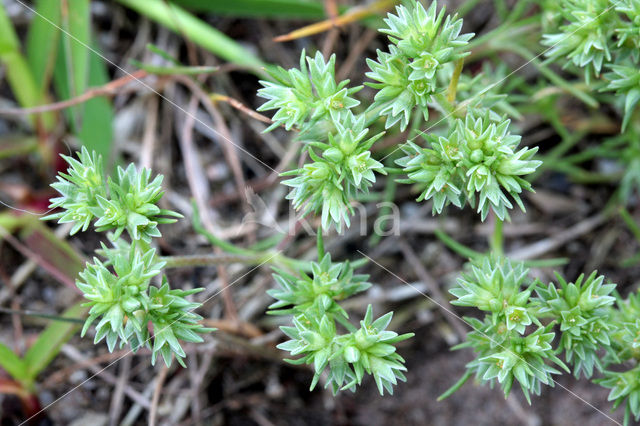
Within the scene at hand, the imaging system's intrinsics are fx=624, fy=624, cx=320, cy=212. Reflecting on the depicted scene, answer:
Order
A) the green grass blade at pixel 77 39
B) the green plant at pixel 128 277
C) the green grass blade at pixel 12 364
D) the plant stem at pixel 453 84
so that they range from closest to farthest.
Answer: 1. the green plant at pixel 128 277
2. the plant stem at pixel 453 84
3. the green grass blade at pixel 12 364
4. the green grass blade at pixel 77 39

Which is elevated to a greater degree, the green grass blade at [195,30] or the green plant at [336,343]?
the green grass blade at [195,30]

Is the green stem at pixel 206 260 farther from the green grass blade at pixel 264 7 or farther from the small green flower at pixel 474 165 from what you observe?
the green grass blade at pixel 264 7

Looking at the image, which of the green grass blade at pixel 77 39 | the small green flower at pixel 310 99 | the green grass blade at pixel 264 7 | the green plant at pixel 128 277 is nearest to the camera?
the green plant at pixel 128 277

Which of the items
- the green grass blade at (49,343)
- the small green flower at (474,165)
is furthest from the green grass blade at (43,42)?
the small green flower at (474,165)

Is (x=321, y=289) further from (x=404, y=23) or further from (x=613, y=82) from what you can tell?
(x=613, y=82)

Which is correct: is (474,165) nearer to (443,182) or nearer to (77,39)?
(443,182)

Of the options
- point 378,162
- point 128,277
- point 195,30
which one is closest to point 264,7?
point 195,30

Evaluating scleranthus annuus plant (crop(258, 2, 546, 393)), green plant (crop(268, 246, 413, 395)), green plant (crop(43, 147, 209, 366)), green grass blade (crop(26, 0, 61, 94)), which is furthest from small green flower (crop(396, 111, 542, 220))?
green grass blade (crop(26, 0, 61, 94))
